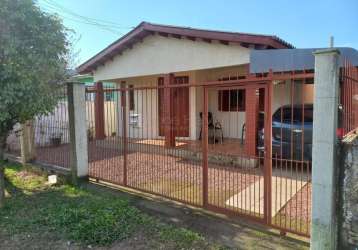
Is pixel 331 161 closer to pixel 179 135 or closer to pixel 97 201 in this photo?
pixel 97 201

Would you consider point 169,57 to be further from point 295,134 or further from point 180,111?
point 295,134

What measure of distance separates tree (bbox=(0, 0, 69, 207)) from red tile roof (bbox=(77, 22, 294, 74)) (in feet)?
13.7

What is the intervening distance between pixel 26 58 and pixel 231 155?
4446 mm

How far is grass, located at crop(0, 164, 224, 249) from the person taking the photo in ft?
12.6

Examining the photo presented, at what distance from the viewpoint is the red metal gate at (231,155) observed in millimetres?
4133

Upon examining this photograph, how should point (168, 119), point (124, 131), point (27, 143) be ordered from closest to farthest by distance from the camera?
1. point (124, 131)
2. point (27, 143)
3. point (168, 119)

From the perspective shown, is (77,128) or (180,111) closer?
(77,128)

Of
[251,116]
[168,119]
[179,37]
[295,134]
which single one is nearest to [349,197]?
[295,134]

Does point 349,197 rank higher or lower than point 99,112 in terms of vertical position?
lower

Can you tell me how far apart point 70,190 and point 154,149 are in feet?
8.30

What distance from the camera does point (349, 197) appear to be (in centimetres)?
309

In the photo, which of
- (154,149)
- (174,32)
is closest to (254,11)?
(174,32)

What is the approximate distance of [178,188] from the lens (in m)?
5.96

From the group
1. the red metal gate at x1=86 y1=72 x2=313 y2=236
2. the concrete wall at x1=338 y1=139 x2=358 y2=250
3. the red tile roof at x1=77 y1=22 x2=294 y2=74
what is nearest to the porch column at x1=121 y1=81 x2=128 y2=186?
the red metal gate at x1=86 y1=72 x2=313 y2=236
